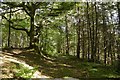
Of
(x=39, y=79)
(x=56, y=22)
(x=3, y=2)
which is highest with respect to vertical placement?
(x=3, y=2)

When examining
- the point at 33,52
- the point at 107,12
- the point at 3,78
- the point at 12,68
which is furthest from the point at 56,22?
the point at 3,78

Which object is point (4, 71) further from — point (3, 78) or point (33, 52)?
point (33, 52)

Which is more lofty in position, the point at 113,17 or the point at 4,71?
the point at 113,17

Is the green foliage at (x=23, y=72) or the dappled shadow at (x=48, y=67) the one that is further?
the dappled shadow at (x=48, y=67)

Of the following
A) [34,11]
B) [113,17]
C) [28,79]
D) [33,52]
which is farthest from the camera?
[113,17]

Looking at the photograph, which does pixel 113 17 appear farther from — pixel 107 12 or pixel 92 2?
pixel 92 2

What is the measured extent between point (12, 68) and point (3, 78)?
1.62 meters

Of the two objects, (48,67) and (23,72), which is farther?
(48,67)

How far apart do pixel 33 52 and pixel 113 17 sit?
18.1 meters

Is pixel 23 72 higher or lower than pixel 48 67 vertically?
higher

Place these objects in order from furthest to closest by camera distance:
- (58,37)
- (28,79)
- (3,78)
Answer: (58,37), (28,79), (3,78)

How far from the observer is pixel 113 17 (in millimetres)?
32500

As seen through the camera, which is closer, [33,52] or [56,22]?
[33,52]

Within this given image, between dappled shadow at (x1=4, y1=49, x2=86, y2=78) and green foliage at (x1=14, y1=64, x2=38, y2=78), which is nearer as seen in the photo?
green foliage at (x1=14, y1=64, x2=38, y2=78)
